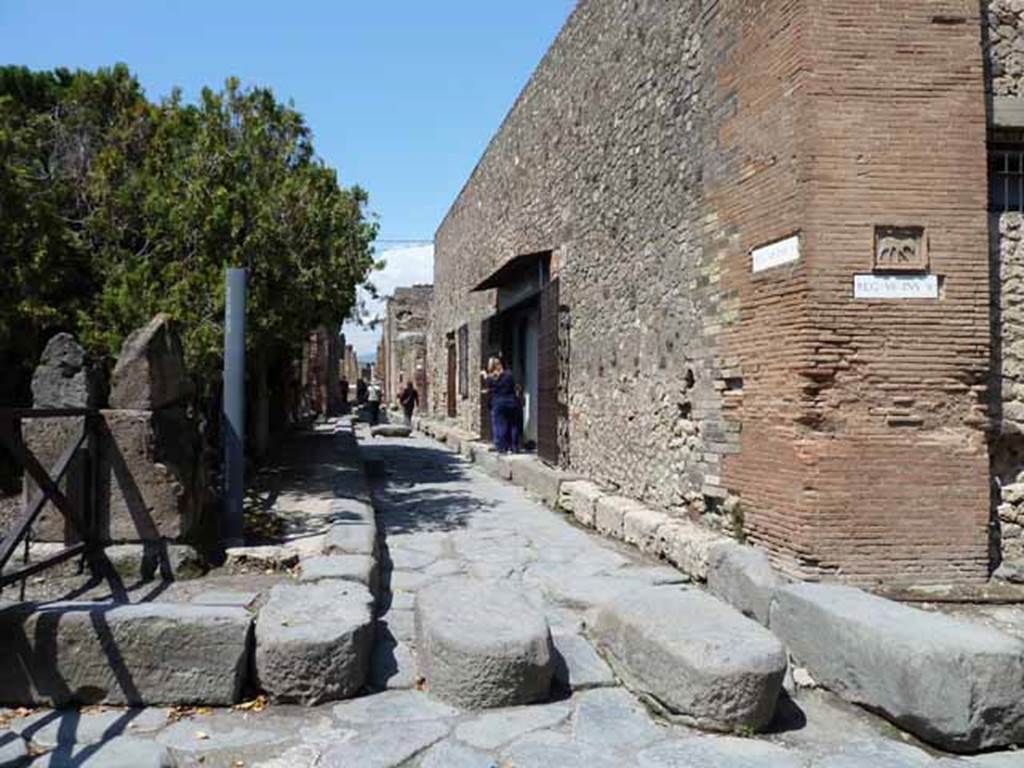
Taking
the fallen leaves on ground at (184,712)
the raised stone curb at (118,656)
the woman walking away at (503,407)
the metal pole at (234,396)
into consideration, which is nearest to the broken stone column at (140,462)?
the metal pole at (234,396)

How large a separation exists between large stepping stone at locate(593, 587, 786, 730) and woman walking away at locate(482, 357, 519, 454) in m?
8.56

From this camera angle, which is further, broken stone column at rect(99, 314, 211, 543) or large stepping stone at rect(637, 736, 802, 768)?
broken stone column at rect(99, 314, 211, 543)

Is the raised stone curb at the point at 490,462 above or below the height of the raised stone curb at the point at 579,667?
above

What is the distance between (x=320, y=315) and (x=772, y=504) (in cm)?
509

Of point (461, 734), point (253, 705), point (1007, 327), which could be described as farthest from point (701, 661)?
point (1007, 327)

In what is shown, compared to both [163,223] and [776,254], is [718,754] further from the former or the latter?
[163,223]

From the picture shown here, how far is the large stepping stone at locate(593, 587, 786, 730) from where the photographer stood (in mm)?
3475

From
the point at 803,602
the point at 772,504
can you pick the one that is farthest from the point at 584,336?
the point at 803,602

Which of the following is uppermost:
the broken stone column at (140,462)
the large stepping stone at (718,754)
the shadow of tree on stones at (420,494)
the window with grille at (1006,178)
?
the window with grille at (1006,178)

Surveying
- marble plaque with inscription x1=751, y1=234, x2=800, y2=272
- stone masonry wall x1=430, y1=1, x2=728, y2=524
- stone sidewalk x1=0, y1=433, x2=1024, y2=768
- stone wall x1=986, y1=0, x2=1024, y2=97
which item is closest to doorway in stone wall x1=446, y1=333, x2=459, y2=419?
stone masonry wall x1=430, y1=1, x2=728, y2=524

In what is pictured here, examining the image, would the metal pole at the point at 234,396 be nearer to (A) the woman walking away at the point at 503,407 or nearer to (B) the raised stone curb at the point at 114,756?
(B) the raised stone curb at the point at 114,756

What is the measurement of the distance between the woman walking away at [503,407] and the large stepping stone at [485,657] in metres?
8.69

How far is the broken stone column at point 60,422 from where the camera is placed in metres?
4.69

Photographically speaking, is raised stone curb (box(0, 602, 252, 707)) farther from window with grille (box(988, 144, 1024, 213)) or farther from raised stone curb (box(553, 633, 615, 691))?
window with grille (box(988, 144, 1024, 213))
